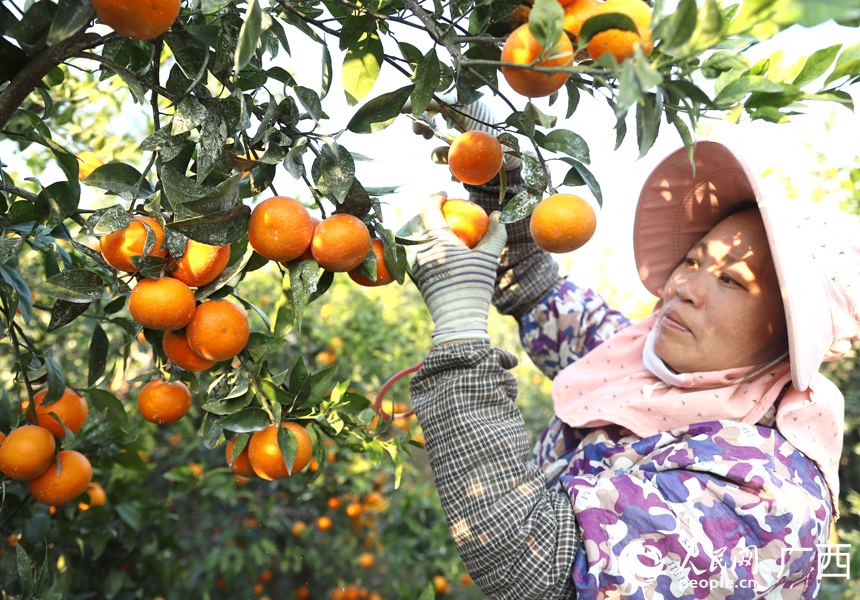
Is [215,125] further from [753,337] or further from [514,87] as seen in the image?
[753,337]

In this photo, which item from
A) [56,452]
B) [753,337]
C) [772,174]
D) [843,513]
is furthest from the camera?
[843,513]

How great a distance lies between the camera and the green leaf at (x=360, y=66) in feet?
2.36

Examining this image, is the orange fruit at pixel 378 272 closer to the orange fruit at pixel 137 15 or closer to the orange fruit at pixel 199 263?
the orange fruit at pixel 199 263

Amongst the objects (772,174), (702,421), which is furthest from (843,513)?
(702,421)

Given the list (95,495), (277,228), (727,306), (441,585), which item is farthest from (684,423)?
(441,585)

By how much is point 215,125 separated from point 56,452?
2.17 feet

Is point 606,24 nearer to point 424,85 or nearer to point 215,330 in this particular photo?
point 424,85

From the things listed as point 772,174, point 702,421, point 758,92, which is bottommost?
point 702,421

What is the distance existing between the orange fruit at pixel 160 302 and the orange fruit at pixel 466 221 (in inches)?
21.3

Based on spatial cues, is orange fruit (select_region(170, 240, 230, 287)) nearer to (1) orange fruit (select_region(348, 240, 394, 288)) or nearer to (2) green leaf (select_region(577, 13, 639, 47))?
(1) orange fruit (select_region(348, 240, 394, 288))

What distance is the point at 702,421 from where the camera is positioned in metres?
1.14

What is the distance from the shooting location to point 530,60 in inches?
21.6

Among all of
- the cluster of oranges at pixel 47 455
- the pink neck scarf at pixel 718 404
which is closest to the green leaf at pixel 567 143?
the pink neck scarf at pixel 718 404

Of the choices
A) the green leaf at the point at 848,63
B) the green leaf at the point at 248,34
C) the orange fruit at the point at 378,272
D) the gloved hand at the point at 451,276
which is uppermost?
the green leaf at the point at 248,34
